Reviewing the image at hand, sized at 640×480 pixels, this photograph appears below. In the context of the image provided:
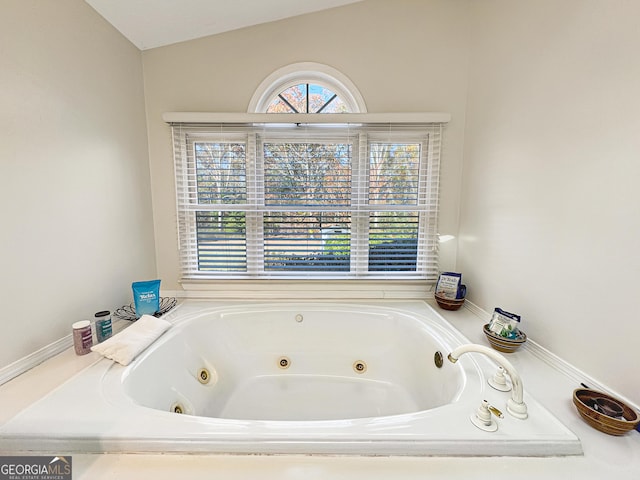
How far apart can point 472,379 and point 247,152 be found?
1.85 m

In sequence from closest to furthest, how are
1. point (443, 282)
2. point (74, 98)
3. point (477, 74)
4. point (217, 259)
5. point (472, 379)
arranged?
point (472, 379), point (74, 98), point (477, 74), point (443, 282), point (217, 259)

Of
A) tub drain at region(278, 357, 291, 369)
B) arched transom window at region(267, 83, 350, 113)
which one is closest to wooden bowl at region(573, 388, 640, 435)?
tub drain at region(278, 357, 291, 369)

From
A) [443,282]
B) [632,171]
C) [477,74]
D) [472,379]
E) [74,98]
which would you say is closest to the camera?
[632,171]

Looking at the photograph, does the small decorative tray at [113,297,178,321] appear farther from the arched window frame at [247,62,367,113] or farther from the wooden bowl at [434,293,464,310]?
the wooden bowl at [434,293,464,310]

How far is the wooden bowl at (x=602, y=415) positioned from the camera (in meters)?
0.81

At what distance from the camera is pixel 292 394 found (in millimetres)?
1628

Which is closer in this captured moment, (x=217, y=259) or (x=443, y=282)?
(x=443, y=282)

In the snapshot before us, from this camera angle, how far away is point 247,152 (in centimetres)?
190

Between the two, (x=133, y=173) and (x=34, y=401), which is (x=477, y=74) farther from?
(x=34, y=401)

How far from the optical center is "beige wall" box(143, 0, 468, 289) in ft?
5.85

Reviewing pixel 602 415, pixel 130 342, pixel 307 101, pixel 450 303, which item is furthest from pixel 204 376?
pixel 307 101

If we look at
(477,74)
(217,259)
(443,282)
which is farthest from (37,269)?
(477,74)

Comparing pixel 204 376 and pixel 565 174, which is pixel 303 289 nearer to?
pixel 204 376

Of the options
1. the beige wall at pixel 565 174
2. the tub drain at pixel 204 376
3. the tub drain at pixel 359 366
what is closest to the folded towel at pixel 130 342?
the tub drain at pixel 204 376
